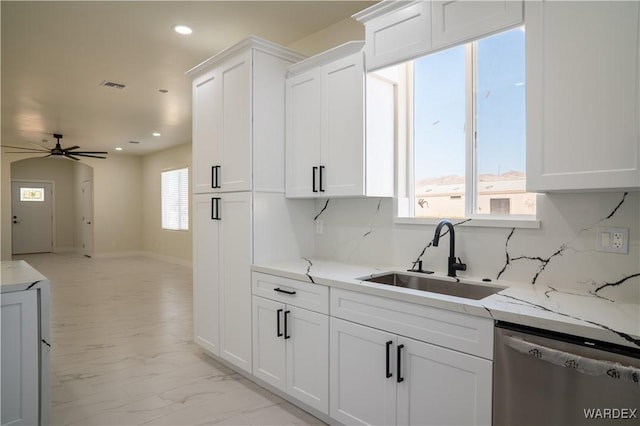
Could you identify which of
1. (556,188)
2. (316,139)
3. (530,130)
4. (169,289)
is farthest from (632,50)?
(169,289)

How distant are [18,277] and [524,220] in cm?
278

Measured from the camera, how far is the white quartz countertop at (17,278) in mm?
1968

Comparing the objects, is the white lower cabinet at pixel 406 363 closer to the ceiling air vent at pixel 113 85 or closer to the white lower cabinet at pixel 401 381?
the white lower cabinet at pixel 401 381

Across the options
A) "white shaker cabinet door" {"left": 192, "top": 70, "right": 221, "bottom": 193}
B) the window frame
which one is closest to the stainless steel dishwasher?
the window frame

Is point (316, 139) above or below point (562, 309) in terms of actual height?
above

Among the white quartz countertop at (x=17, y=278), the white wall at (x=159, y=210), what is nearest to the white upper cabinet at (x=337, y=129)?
the white quartz countertop at (x=17, y=278)

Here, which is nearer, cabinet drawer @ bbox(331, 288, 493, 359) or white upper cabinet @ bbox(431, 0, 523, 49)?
cabinet drawer @ bbox(331, 288, 493, 359)

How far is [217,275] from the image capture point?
10.3ft

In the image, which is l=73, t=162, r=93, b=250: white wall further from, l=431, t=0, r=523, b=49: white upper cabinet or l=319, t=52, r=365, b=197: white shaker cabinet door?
l=431, t=0, r=523, b=49: white upper cabinet

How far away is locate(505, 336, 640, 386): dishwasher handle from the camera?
1259 millimetres

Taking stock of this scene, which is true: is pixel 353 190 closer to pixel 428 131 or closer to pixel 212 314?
pixel 428 131

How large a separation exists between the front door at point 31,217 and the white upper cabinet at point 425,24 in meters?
12.1

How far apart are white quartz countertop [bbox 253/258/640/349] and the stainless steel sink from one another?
0.15ft

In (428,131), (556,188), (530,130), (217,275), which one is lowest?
(217,275)
